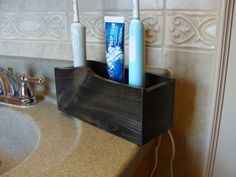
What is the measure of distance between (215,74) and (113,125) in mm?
233

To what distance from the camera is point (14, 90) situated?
0.66 meters

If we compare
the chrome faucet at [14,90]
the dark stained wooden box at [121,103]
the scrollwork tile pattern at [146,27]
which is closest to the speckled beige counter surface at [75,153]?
the dark stained wooden box at [121,103]

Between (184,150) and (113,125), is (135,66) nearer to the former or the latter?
(113,125)

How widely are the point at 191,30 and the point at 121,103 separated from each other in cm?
22

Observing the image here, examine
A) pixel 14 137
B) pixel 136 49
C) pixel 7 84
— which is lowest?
pixel 14 137

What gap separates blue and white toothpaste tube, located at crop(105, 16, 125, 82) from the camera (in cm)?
46

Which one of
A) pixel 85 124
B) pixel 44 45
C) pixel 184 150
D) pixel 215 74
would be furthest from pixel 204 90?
pixel 44 45

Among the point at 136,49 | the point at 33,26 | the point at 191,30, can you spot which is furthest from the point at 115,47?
the point at 33,26

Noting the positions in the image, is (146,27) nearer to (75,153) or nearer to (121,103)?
(121,103)

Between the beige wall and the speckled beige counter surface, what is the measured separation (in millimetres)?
184

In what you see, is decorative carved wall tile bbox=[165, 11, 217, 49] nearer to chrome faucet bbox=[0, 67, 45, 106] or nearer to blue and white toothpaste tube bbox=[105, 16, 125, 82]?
blue and white toothpaste tube bbox=[105, 16, 125, 82]

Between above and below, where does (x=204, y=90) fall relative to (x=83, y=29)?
below

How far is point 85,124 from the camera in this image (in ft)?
1.69

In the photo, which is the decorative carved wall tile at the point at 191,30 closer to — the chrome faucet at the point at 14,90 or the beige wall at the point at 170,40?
the beige wall at the point at 170,40
